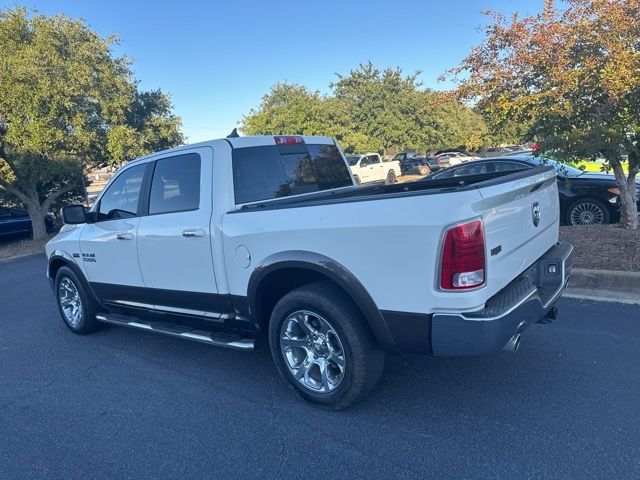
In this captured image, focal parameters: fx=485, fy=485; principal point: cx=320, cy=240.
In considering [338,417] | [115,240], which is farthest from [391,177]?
[338,417]

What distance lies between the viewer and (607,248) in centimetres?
620

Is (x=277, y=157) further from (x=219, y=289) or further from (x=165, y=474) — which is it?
(x=165, y=474)

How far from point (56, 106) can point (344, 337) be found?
42.6 ft

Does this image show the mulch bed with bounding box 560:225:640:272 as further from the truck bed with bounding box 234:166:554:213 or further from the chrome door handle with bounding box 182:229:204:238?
the chrome door handle with bounding box 182:229:204:238

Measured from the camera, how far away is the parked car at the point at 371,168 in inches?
969

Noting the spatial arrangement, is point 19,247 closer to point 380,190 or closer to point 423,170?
point 380,190

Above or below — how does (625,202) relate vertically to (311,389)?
above

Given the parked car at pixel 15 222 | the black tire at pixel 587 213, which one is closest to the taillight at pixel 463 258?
the black tire at pixel 587 213

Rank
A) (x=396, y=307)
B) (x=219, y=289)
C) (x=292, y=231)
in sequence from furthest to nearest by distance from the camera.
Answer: (x=219, y=289), (x=292, y=231), (x=396, y=307)

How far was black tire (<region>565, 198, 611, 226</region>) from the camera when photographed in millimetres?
8266

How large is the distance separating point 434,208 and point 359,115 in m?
35.3

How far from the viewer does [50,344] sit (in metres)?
5.24

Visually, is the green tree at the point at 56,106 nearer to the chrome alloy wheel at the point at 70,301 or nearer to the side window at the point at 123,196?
the chrome alloy wheel at the point at 70,301

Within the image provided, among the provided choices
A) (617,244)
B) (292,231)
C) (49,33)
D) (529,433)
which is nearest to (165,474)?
(292,231)
